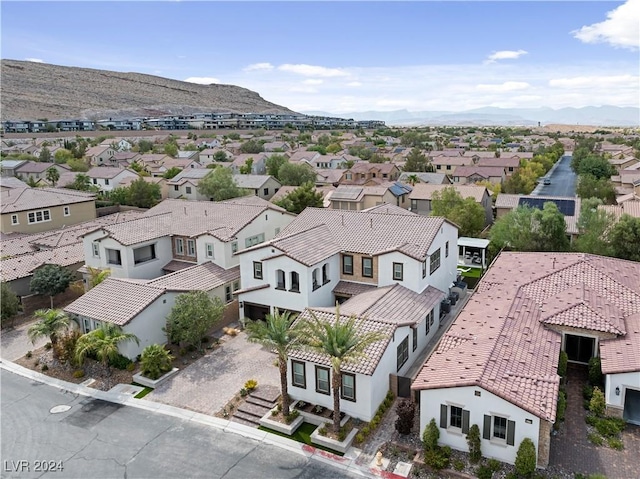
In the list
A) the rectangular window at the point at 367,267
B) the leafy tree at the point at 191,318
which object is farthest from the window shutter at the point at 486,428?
the leafy tree at the point at 191,318

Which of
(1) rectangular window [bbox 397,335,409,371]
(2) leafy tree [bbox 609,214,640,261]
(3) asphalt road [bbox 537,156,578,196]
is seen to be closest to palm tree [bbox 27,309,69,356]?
(1) rectangular window [bbox 397,335,409,371]

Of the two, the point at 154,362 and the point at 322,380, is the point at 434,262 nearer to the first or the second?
the point at 322,380

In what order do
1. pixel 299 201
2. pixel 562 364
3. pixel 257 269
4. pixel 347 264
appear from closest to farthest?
pixel 562 364 < pixel 257 269 < pixel 347 264 < pixel 299 201

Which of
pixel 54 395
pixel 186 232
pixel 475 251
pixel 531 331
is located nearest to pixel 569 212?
pixel 475 251

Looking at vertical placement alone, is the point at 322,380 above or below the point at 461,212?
below

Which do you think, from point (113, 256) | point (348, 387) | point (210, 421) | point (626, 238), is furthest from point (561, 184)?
point (210, 421)

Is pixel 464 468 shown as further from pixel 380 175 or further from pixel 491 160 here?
pixel 491 160
